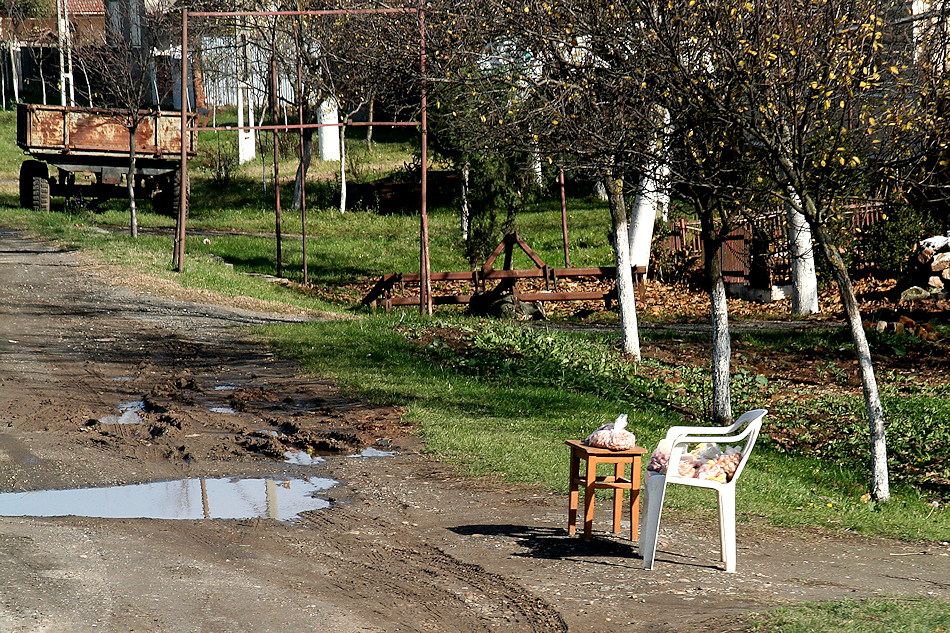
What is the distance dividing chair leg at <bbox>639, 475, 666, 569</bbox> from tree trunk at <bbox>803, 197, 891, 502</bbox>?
3.15 metres

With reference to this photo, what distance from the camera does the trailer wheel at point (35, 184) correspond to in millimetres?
29859

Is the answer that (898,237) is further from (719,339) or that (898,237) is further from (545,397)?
(545,397)

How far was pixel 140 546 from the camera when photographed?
6.61m

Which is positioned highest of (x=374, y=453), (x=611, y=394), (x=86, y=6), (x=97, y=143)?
(x=86, y=6)

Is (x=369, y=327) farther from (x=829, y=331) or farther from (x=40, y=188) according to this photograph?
(x=40, y=188)

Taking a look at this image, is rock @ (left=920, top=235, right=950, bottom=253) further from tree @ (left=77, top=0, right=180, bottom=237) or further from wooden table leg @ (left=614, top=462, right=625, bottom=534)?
tree @ (left=77, top=0, right=180, bottom=237)

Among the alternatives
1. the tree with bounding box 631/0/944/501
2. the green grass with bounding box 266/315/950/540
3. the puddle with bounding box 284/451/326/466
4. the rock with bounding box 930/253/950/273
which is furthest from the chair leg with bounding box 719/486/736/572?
the rock with bounding box 930/253/950/273

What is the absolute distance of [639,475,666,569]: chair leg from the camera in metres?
6.44

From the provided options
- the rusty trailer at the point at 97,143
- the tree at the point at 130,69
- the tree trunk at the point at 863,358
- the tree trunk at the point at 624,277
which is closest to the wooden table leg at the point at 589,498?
the tree trunk at the point at 863,358

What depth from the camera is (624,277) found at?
14922 millimetres

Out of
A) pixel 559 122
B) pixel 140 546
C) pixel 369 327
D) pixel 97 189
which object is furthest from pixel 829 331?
pixel 97 189

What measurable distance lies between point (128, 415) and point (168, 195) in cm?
2069

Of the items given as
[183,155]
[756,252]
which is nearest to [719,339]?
[756,252]

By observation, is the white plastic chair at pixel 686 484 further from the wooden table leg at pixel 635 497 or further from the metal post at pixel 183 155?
the metal post at pixel 183 155
